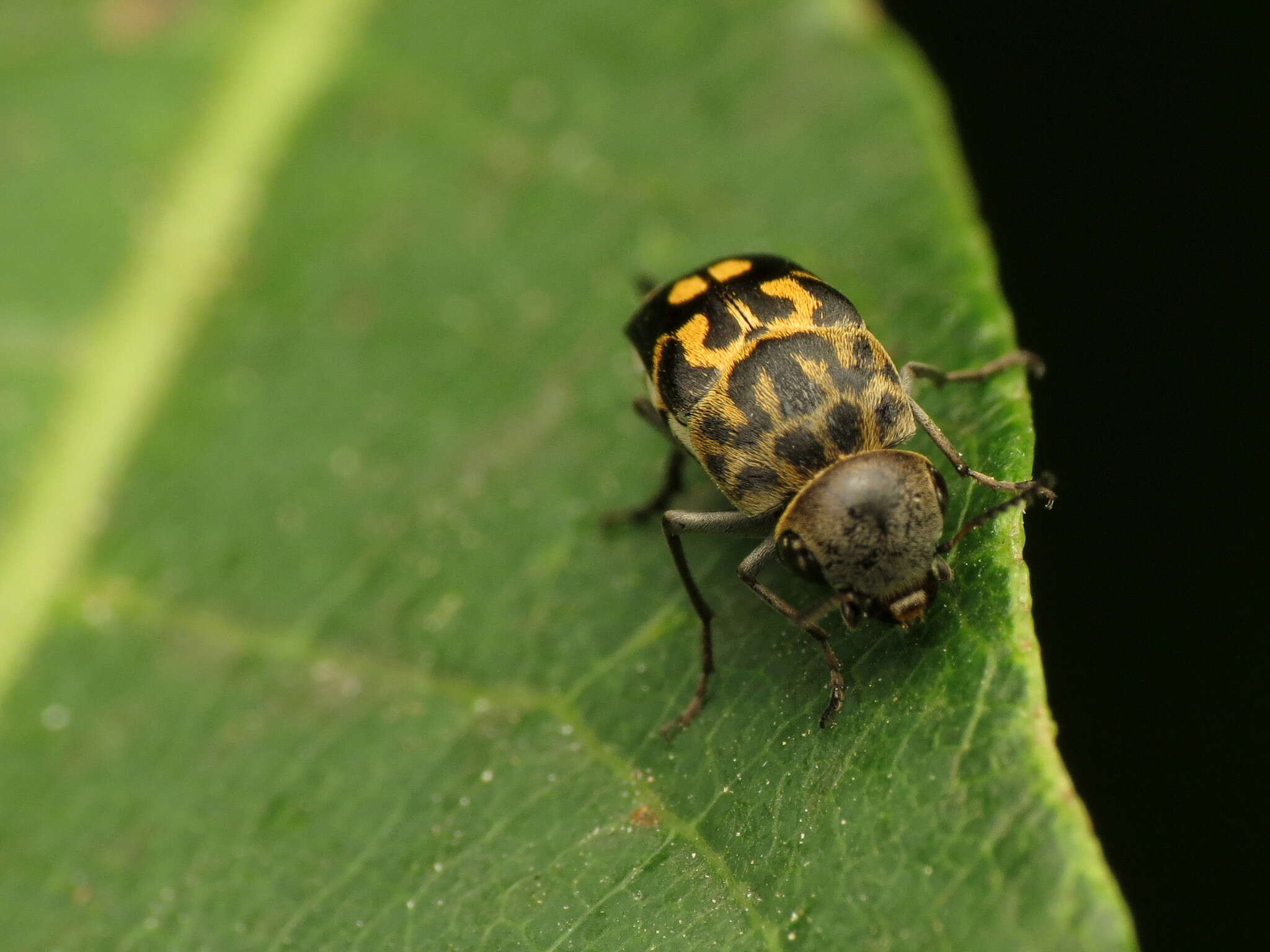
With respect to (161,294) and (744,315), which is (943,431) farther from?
(161,294)

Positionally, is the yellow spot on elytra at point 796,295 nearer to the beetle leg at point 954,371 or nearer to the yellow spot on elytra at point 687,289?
the yellow spot on elytra at point 687,289

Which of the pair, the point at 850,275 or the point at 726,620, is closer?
the point at 726,620

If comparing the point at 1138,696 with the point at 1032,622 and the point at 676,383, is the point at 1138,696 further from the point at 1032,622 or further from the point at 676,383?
the point at 676,383

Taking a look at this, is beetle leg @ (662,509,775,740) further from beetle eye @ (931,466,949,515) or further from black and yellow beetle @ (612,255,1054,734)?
beetle eye @ (931,466,949,515)

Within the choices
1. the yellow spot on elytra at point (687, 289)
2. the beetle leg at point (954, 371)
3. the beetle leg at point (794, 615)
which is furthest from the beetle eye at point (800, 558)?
the yellow spot on elytra at point (687, 289)

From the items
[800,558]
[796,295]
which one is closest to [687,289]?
[796,295]

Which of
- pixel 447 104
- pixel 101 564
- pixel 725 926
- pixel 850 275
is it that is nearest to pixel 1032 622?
pixel 725 926
